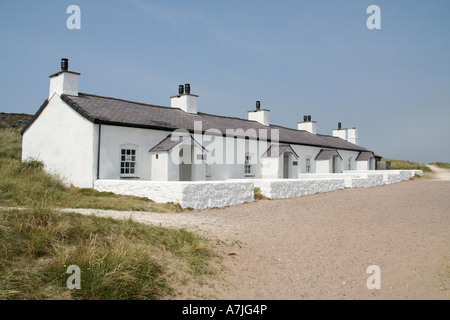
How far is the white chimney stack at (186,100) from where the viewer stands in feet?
72.0

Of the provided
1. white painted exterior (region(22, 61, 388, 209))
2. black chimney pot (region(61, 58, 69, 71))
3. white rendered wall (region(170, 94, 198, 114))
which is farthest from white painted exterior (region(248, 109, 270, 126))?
black chimney pot (region(61, 58, 69, 71))

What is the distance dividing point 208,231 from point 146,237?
→ 188cm

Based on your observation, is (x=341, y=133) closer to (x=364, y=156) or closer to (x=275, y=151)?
(x=364, y=156)

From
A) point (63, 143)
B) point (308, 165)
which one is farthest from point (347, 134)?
point (63, 143)

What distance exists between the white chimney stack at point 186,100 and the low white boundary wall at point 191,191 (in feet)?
29.8

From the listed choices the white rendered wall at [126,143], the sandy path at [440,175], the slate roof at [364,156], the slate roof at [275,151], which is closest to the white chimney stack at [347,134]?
the slate roof at [364,156]

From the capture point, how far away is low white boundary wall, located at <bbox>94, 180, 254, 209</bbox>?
11.6 meters

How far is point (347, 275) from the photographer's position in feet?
21.7

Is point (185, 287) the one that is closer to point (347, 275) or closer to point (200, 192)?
point (347, 275)

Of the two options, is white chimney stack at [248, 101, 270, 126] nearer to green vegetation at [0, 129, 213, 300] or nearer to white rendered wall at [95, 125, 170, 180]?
white rendered wall at [95, 125, 170, 180]

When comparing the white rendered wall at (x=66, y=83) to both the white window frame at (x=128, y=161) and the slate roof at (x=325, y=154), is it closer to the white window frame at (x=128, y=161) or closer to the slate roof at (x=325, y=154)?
the white window frame at (x=128, y=161)

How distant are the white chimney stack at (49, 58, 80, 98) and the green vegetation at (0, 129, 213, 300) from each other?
9929 millimetres
